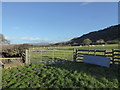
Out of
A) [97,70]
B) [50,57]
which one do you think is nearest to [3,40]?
[50,57]

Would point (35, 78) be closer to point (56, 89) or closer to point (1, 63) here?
point (56, 89)

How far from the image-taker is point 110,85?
729 centimetres

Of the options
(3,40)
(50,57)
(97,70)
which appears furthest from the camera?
(3,40)

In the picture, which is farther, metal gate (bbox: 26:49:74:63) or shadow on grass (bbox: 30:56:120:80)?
A: metal gate (bbox: 26:49:74:63)

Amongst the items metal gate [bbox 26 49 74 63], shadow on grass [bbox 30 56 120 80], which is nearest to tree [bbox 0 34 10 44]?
metal gate [bbox 26 49 74 63]

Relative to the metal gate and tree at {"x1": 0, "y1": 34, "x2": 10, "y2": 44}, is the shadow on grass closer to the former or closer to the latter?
the metal gate

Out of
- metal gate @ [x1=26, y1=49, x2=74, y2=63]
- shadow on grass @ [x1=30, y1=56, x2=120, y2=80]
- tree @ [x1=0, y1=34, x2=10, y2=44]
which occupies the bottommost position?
shadow on grass @ [x1=30, y1=56, x2=120, y2=80]

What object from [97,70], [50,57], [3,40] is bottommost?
[97,70]

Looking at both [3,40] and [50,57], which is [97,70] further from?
[3,40]

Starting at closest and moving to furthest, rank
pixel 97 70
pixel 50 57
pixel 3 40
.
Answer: pixel 97 70, pixel 50 57, pixel 3 40

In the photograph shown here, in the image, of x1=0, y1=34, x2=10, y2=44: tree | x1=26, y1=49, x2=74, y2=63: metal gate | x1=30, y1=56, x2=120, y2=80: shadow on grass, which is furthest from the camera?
x1=0, y1=34, x2=10, y2=44: tree

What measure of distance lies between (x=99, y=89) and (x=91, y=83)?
0.60 meters

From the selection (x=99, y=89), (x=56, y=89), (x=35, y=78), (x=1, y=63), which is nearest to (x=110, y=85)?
(x=99, y=89)

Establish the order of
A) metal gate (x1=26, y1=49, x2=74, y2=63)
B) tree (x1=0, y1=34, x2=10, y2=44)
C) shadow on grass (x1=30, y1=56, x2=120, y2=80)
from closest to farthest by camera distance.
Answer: shadow on grass (x1=30, y1=56, x2=120, y2=80)
metal gate (x1=26, y1=49, x2=74, y2=63)
tree (x1=0, y1=34, x2=10, y2=44)
